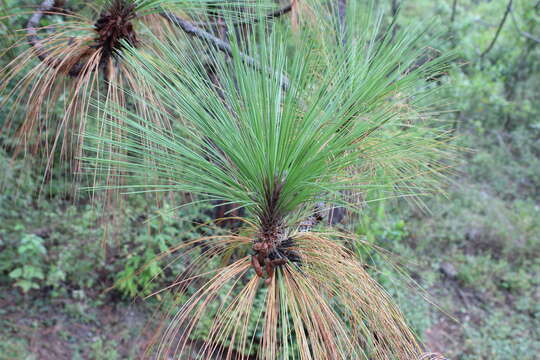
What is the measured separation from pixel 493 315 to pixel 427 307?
605mm

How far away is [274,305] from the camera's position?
0.93 m

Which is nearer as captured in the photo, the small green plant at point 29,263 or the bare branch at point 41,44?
the bare branch at point 41,44

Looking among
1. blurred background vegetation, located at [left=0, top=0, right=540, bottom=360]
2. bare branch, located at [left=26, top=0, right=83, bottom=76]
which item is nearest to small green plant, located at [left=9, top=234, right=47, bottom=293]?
blurred background vegetation, located at [left=0, top=0, right=540, bottom=360]

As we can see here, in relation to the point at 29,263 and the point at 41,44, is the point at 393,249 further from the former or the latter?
the point at 41,44

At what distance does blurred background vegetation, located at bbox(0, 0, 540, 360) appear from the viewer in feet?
8.41

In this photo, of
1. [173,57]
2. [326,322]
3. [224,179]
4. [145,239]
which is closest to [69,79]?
[173,57]

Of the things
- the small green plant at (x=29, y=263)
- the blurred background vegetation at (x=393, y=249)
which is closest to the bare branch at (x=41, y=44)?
the blurred background vegetation at (x=393, y=249)

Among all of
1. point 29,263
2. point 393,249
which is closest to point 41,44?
point 29,263

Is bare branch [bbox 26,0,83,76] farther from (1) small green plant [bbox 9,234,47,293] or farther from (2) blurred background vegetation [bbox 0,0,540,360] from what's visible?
(1) small green plant [bbox 9,234,47,293]

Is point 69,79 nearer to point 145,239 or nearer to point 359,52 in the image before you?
point 359,52

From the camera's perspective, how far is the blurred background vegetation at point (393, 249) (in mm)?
2564

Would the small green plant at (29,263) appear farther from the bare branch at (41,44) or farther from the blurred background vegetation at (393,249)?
the bare branch at (41,44)

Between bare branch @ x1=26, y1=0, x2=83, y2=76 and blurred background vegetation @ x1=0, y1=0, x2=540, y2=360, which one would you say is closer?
bare branch @ x1=26, y1=0, x2=83, y2=76

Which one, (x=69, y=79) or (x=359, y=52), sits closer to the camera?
(x=359, y=52)
